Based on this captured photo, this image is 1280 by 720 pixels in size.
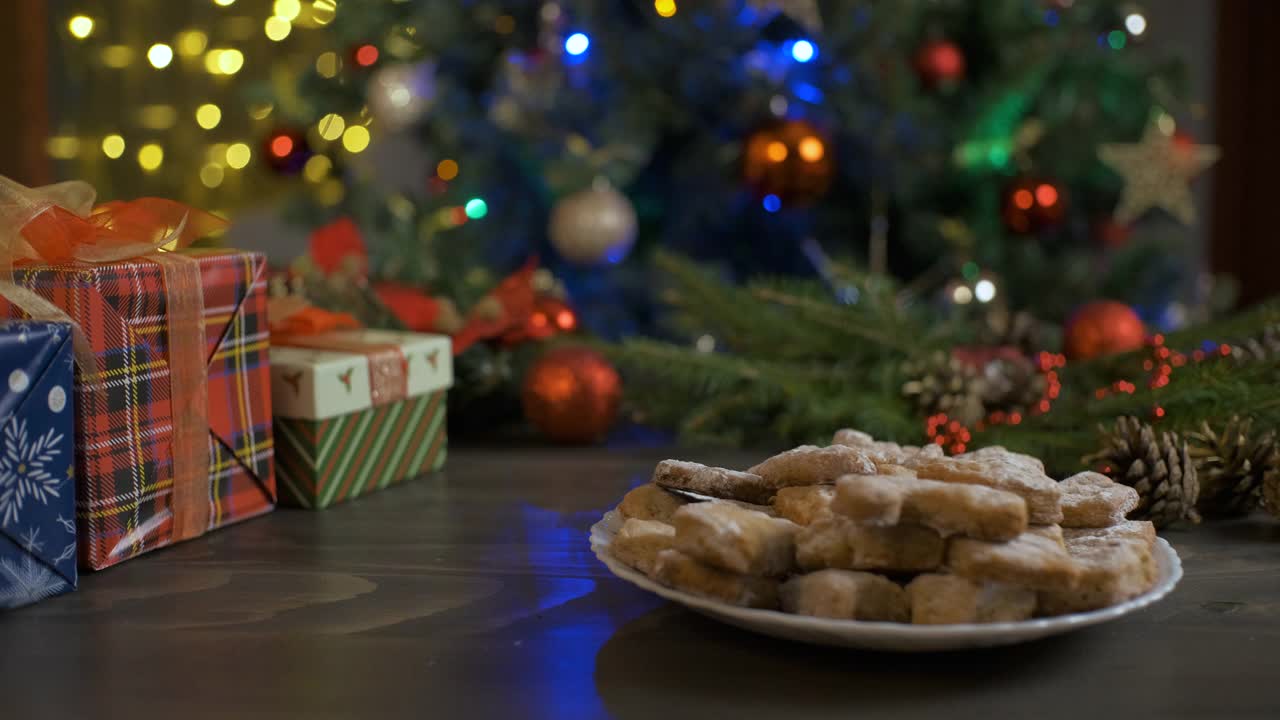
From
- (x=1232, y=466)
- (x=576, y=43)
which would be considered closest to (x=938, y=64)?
(x=576, y=43)

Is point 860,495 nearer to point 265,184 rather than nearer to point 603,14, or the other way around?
point 603,14

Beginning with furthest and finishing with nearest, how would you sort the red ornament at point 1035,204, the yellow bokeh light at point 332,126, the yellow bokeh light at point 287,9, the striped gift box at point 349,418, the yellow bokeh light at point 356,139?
1. the yellow bokeh light at point 287,9
2. the yellow bokeh light at point 356,139
3. the yellow bokeh light at point 332,126
4. the red ornament at point 1035,204
5. the striped gift box at point 349,418

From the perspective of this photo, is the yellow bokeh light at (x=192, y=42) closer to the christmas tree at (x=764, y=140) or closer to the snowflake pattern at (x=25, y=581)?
the christmas tree at (x=764, y=140)

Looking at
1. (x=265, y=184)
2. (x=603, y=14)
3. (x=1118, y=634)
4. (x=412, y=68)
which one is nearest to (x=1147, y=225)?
(x=603, y=14)

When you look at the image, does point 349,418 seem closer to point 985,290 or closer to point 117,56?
point 985,290

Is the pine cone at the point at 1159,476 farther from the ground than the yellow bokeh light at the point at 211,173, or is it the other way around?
the yellow bokeh light at the point at 211,173

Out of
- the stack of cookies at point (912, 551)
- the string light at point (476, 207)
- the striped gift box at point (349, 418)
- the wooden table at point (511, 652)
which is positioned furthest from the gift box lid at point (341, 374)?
the string light at point (476, 207)

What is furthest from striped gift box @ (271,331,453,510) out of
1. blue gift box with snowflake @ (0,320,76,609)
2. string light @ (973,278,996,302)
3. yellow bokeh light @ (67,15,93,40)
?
yellow bokeh light @ (67,15,93,40)
